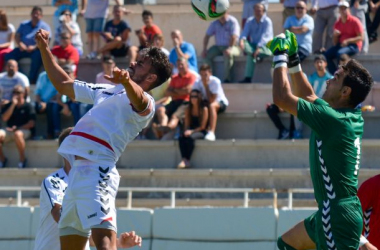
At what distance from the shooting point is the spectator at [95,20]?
1808 cm

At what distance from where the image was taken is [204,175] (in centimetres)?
1466

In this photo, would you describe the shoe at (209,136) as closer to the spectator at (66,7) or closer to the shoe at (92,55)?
the shoe at (92,55)

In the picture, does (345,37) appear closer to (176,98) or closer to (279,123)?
(279,123)

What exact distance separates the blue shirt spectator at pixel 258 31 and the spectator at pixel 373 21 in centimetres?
208

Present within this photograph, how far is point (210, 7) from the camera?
32.3 ft

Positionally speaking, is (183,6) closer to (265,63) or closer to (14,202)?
(265,63)

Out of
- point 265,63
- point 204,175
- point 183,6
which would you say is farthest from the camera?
point 183,6

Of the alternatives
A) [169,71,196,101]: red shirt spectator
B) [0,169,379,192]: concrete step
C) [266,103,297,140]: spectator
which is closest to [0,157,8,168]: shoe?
[0,169,379,192]: concrete step

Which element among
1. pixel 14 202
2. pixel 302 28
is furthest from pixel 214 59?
pixel 14 202

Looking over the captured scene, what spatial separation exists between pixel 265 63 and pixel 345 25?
1.64 m

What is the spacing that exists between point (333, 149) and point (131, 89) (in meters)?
1.54

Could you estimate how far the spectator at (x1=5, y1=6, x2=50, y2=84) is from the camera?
56.7ft

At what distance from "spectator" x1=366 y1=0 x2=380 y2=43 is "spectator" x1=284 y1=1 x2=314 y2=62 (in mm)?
1603

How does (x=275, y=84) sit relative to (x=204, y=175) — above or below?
above
